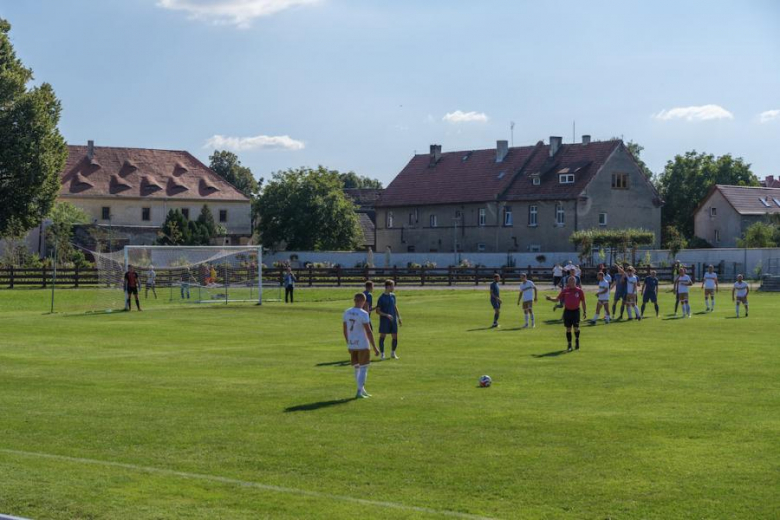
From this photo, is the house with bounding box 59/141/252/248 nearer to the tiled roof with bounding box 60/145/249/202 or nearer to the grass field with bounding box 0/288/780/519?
the tiled roof with bounding box 60/145/249/202

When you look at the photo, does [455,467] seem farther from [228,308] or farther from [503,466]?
[228,308]

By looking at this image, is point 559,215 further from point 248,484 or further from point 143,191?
point 248,484

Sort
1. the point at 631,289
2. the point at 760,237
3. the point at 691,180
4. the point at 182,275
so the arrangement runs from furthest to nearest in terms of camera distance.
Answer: the point at 691,180 → the point at 760,237 → the point at 182,275 → the point at 631,289

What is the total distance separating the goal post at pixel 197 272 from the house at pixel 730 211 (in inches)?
2213

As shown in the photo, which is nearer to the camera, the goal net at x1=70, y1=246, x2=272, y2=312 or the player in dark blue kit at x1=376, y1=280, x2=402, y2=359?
the player in dark blue kit at x1=376, y1=280, x2=402, y2=359

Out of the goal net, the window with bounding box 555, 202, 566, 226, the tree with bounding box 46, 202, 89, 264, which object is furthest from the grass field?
the window with bounding box 555, 202, 566, 226

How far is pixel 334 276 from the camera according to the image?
6831 cm

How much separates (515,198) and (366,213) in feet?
122

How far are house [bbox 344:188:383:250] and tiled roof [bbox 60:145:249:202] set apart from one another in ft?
48.3

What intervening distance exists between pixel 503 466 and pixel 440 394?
6.01 m

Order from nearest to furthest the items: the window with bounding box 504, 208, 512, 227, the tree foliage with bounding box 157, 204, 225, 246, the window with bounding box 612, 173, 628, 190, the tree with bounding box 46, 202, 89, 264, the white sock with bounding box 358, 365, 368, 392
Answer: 1. the white sock with bounding box 358, 365, 368, 392
2. the tree with bounding box 46, 202, 89, 264
3. the tree foliage with bounding box 157, 204, 225, 246
4. the window with bounding box 612, 173, 628, 190
5. the window with bounding box 504, 208, 512, 227

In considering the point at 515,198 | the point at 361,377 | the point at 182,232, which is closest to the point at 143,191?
the point at 182,232

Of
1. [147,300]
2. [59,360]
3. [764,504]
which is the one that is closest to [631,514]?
[764,504]

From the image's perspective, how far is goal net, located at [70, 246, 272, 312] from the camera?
5238 cm
